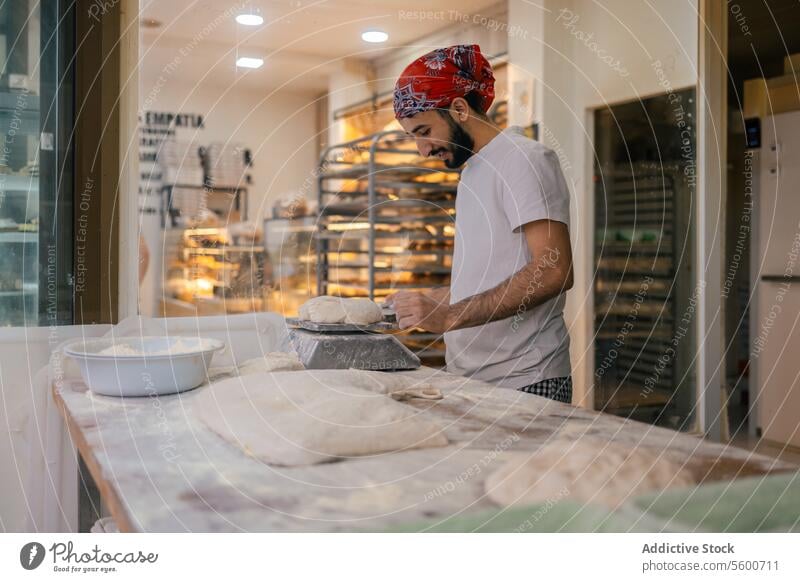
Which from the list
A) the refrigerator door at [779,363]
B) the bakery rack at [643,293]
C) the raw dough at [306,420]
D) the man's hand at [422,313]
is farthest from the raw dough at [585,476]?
the refrigerator door at [779,363]

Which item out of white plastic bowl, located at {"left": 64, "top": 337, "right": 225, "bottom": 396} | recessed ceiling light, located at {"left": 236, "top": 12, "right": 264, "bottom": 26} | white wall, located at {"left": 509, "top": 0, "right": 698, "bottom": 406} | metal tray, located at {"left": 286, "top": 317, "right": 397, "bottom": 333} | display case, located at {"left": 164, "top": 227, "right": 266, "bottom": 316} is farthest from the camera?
white wall, located at {"left": 509, "top": 0, "right": 698, "bottom": 406}

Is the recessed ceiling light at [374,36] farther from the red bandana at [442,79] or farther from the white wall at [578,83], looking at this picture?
the red bandana at [442,79]

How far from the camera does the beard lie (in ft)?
4.92

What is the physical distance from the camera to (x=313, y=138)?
3637 mm

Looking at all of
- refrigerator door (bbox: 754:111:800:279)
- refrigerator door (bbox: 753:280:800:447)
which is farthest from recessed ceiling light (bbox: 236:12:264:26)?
refrigerator door (bbox: 753:280:800:447)

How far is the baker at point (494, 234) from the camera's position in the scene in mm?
1364

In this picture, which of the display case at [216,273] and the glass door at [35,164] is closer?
the glass door at [35,164]

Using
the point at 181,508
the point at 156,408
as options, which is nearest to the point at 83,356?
the point at 156,408

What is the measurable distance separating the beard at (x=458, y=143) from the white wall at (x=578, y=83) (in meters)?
1.63

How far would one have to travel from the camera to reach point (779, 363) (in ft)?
9.50

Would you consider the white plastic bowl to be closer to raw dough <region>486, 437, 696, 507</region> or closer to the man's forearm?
the man's forearm

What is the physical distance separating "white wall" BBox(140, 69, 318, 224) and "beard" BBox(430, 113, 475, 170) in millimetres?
929

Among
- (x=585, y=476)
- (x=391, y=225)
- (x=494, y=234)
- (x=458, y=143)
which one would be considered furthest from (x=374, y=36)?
(x=585, y=476)
